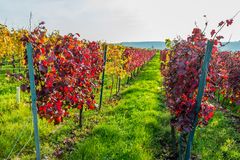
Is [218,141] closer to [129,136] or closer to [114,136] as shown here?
[129,136]

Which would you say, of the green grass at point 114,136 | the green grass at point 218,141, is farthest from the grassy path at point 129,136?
the green grass at point 218,141

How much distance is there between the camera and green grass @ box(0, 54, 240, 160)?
5236 millimetres

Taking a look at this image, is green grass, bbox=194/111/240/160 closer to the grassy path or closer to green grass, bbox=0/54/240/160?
green grass, bbox=0/54/240/160

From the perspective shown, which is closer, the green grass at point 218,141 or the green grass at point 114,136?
the green grass at point 114,136

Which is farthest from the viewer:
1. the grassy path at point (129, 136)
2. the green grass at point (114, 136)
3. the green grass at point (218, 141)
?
the green grass at point (218, 141)

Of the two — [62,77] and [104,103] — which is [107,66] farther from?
[62,77]

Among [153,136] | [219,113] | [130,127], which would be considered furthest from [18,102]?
[219,113]

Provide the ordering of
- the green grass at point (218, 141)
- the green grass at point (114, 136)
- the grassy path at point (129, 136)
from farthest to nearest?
the green grass at point (218, 141)
the green grass at point (114, 136)
the grassy path at point (129, 136)

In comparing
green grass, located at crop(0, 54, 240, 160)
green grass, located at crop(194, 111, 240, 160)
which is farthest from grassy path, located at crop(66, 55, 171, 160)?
green grass, located at crop(194, 111, 240, 160)

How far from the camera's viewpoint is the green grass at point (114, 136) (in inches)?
206

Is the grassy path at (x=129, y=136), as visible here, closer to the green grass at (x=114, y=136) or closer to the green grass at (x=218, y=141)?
the green grass at (x=114, y=136)

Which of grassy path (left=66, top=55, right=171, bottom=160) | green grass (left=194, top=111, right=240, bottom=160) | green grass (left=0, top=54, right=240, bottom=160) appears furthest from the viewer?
green grass (left=194, top=111, right=240, bottom=160)

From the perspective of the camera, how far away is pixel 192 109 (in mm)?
4012

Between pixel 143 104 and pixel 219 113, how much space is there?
2.68 m
